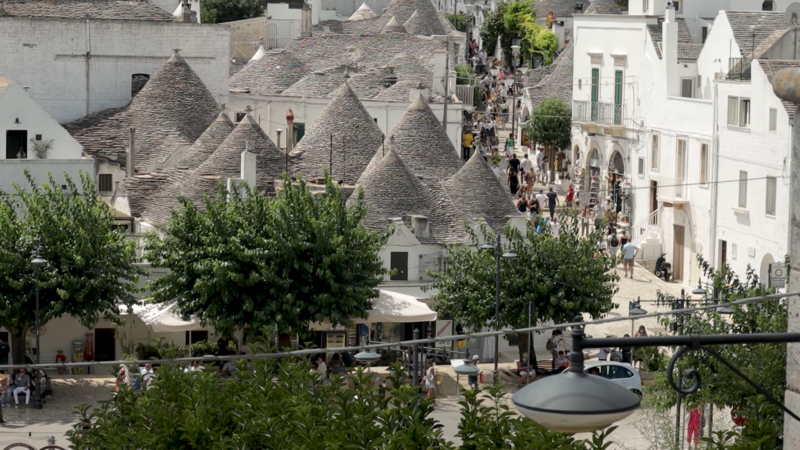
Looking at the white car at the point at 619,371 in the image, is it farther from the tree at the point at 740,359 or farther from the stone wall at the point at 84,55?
the stone wall at the point at 84,55

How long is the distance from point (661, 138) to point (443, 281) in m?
16.1

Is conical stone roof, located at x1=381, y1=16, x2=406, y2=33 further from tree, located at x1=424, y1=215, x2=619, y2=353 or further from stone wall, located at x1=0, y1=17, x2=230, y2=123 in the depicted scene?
tree, located at x1=424, y1=215, x2=619, y2=353

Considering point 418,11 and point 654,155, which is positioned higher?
point 418,11

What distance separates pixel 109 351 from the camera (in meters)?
37.6

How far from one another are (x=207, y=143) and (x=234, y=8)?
52.7 meters

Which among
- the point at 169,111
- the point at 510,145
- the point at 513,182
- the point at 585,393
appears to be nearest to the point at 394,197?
the point at 169,111

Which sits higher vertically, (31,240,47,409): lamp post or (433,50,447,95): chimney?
(433,50,447,95): chimney

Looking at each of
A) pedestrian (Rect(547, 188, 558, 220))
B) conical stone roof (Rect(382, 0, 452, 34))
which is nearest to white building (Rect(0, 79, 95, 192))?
pedestrian (Rect(547, 188, 558, 220))

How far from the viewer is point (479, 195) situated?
1740 inches

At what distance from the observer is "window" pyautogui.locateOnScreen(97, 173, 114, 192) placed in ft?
169

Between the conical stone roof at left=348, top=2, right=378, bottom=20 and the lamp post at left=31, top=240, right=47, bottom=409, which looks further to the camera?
the conical stone roof at left=348, top=2, right=378, bottom=20

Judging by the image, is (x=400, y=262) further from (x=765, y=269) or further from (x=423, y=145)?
(x=423, y=145)

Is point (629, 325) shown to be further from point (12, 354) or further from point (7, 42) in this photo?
point (7, 42)

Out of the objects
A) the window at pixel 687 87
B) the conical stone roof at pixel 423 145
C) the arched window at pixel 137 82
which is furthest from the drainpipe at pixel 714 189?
the arched window at pixel 137 82
